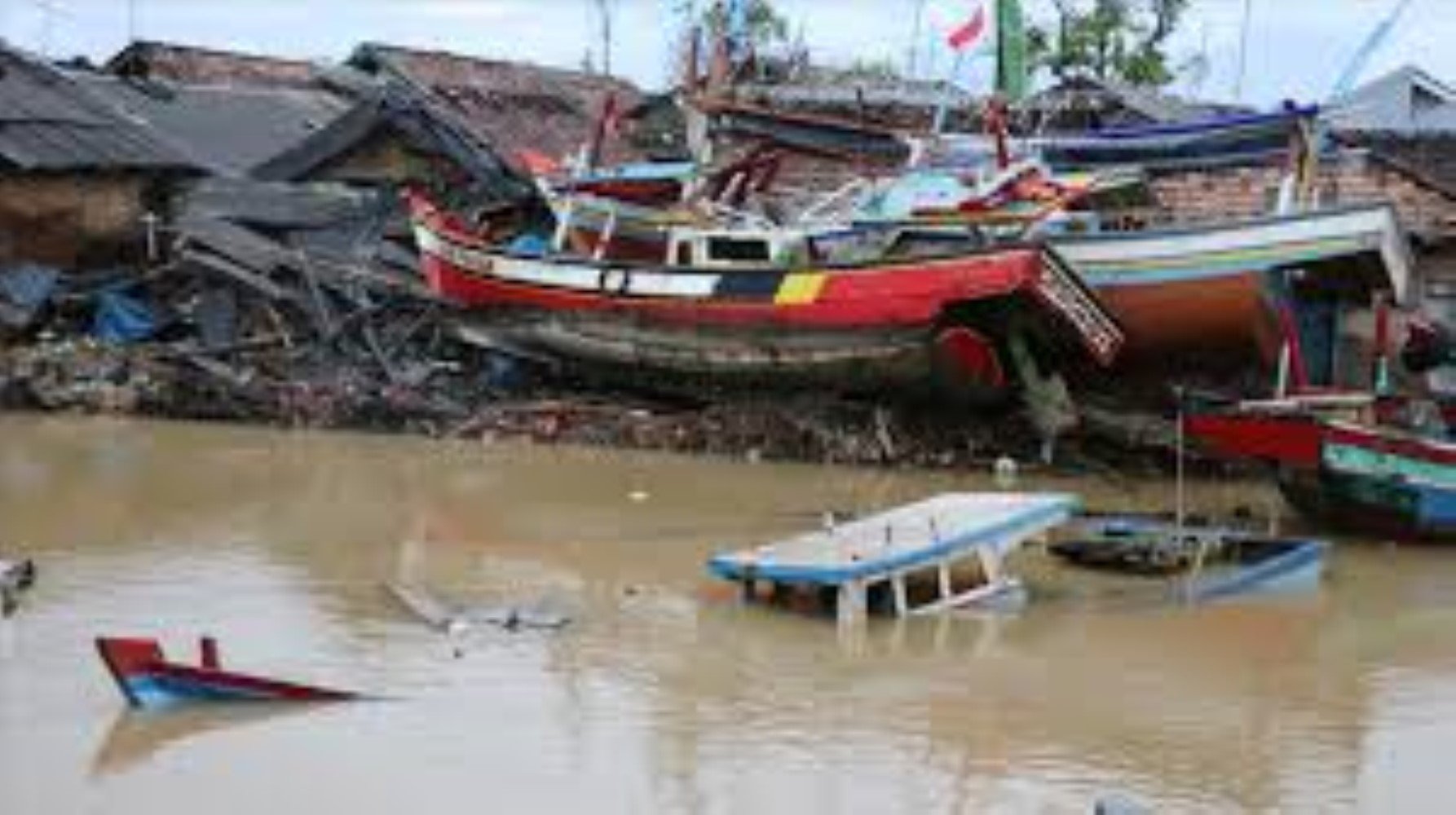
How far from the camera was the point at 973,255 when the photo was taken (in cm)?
1778

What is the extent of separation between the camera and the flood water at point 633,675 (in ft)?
30.6

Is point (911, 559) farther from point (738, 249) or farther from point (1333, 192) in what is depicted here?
point (1333, 192)

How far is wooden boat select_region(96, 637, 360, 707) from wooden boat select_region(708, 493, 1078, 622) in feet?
10.5

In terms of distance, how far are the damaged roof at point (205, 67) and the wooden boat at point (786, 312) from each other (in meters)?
9.31

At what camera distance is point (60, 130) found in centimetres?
2270

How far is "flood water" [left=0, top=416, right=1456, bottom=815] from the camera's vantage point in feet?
→ 30.6

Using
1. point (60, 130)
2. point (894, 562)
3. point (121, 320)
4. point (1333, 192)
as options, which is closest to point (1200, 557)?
point (894, 562)

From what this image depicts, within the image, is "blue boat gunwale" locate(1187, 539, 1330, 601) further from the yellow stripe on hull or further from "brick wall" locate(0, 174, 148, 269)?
"brick wall" locate(0, 174, 148, 269)

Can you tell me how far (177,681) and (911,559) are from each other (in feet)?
14.2

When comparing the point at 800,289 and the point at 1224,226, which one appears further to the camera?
the point at 800,289

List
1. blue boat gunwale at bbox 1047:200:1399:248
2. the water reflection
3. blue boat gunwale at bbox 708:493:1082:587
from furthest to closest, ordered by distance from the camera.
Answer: blue boat gunwale at bbox 1047:200:1399:248
blue boat gunwale at bbox 708:493:1082:587
the water reflection

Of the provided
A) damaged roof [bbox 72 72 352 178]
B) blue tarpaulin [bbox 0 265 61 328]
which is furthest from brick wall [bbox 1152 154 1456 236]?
blue tarpaulin [bbox 0 265 61 328]

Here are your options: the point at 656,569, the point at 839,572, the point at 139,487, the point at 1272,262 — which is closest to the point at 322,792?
the point at 839,572

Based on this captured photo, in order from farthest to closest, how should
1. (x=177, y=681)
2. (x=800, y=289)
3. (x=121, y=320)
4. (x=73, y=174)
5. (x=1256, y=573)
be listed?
1. (x=73, y=174)
2. (x=121, y=320)
3. (x=800, y=289)
4. (x=1256, y=573)
5. (x=177, y=681)
